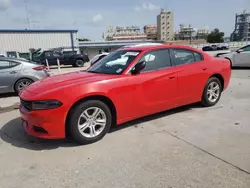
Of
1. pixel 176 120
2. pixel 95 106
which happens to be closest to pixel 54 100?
pixel 95 106

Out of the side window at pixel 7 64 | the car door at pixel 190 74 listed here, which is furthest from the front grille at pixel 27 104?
the side window at pixel 7 64

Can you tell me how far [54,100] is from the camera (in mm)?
3447

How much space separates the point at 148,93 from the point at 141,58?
0.67m

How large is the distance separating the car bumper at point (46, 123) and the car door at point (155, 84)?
1296 millimetres

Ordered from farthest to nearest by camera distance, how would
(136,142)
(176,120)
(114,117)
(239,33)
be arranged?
(239,33)
(176,120)
(114,117)
(136,142)

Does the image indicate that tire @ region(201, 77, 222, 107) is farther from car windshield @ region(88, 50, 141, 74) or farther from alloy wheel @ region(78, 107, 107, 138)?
alloy wheel @ region(78, 107, 107, 138)

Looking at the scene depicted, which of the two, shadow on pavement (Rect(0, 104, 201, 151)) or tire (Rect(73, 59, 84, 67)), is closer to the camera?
shadow on pavement (Rect(0, 104, 201, 151))

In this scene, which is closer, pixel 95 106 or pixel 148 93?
pixel 95 106

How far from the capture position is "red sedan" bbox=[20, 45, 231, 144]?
350 centimetres

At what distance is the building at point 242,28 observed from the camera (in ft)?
352

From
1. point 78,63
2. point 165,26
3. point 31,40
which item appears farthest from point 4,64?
→ point 165,26

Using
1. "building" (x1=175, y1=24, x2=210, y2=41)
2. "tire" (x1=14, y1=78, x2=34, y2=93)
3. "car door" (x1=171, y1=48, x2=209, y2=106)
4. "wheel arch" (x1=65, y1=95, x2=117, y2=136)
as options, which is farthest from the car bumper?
"building" (x1=175, y1=24, x2=210, y2=41)

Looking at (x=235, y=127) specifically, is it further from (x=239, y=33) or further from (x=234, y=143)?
(x=239, y=33)

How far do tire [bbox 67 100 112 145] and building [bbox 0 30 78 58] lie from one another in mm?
31274
